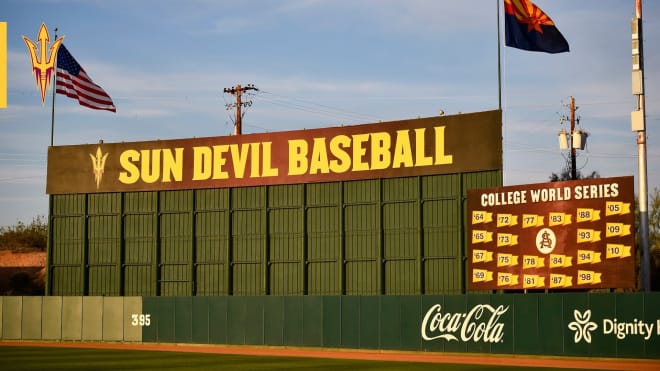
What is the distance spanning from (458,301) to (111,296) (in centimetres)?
1970

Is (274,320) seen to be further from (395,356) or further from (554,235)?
(554,235)

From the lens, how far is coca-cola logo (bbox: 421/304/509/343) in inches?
1596

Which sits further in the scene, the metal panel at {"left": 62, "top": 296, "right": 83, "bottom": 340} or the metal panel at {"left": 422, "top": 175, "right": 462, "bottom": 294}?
the metal panel at {"left": 62, "top": 296, "right": 83, "bottom": 340}

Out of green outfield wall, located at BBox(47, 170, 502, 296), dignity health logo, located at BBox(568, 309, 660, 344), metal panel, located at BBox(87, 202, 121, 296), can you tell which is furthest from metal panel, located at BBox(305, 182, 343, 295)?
dignity health logo, located at BBox(568, 309, 660, 344)

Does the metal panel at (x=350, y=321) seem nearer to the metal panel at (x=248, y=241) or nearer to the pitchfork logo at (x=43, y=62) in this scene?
the metal panel at (x=248, y=241)

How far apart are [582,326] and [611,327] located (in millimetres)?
1184

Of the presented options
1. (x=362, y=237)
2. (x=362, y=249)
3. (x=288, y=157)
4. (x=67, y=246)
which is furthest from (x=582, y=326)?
(x=67, y=246)

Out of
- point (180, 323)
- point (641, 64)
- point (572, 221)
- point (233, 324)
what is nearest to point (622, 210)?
point (572, 221)

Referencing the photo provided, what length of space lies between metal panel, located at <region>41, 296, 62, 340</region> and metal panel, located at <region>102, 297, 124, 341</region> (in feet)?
9.85

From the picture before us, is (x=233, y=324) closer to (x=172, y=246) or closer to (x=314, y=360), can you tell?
(x=172, y=246)

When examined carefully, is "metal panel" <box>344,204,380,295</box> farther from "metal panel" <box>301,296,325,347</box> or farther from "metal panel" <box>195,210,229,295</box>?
"metal panel" <box>195,210,229,295</box>

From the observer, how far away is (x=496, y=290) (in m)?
41.9

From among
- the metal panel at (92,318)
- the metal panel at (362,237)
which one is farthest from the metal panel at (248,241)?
the metal panel at (92,318)

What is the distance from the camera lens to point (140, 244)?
51.6 metres
